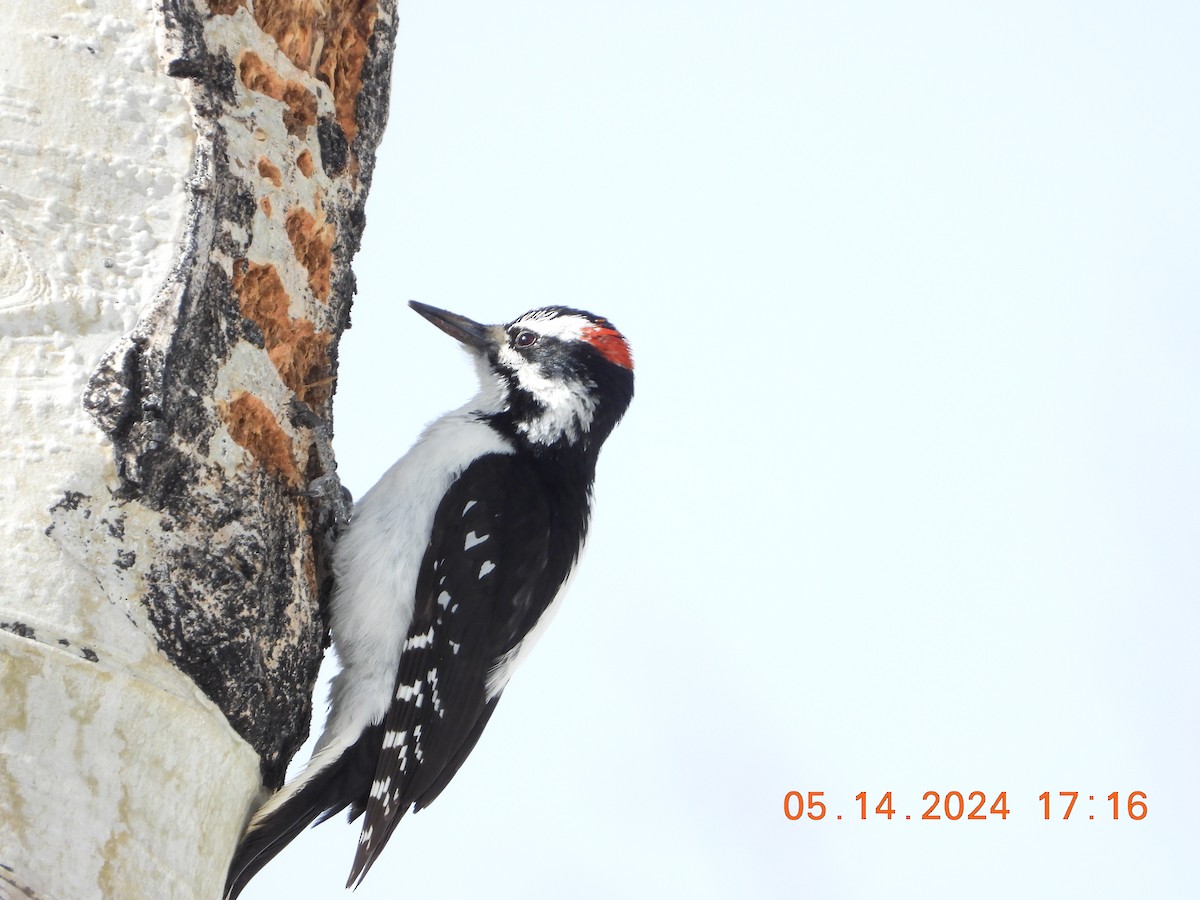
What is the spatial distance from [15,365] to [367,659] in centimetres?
131

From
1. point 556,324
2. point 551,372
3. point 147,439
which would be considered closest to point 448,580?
point 551,372

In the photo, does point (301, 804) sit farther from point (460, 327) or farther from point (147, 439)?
point (460, 327)

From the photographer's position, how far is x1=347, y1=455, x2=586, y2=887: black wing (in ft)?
9.52

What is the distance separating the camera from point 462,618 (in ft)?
10.0

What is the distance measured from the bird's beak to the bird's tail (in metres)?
1.24

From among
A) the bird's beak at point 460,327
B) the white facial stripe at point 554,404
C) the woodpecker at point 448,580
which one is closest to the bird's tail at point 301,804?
the woodpecker at point 448,580

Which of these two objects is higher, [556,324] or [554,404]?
[556,324]

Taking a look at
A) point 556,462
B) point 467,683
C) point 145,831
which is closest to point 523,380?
point 556,462

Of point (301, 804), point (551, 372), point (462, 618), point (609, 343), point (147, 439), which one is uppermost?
point (609, 343)

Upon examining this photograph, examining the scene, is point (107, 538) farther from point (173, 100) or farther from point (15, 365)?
point (173, 100)

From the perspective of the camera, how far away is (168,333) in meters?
2.01

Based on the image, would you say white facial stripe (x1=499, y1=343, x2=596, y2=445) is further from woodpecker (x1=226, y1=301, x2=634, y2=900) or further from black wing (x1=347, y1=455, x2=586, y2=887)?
black wing (x1=347, y1=455, x2=586, y2=887)

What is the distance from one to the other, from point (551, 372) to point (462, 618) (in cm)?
80

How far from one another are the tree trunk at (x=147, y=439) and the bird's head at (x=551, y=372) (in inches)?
39.1
